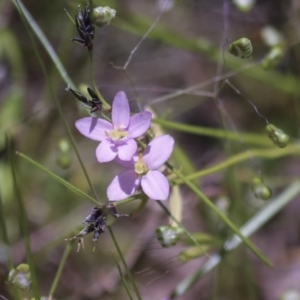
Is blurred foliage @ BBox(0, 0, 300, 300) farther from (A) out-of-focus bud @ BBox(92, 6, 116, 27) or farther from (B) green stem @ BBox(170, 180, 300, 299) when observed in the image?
(A) out-of-focus bud @ BBox(92, 6, 116, 27)

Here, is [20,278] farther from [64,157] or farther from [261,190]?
[261,190]

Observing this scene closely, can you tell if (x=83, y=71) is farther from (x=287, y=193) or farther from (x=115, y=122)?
(x=115, y=122)

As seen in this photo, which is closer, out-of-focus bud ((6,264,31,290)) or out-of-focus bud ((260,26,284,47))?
out-of-focus bud ((6,264,31,290))

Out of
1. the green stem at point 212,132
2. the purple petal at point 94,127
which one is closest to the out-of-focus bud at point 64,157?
the green stem at point 212,132

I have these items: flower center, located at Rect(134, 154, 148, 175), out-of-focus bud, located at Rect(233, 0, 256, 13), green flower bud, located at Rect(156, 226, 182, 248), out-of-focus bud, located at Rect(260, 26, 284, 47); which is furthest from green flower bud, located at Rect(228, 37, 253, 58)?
out-of-focus bud, located at Rect(260, 26, 284, 47)

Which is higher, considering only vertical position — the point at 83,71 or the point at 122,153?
the point at 122,153

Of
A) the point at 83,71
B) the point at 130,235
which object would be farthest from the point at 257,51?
the point at 130,235
